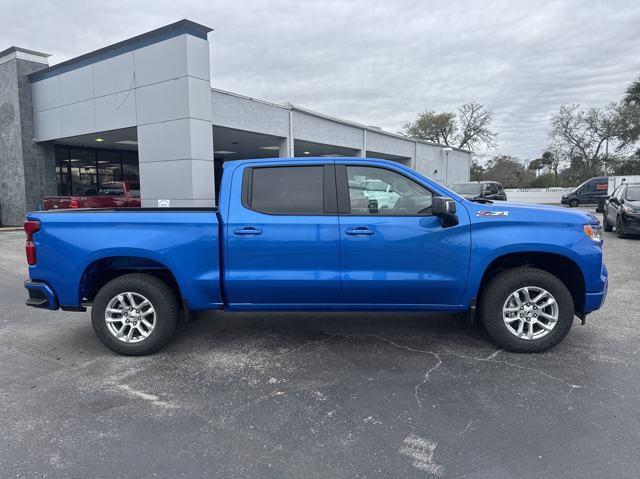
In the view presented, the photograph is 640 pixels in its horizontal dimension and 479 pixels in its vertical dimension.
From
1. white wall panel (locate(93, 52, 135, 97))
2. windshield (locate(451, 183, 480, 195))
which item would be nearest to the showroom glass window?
white wall panel (locate(93, 52, 135, 97))

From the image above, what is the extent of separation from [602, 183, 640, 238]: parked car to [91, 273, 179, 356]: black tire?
1249 centimetres

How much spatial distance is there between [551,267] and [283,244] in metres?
2.71

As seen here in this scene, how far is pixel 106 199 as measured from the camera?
1614cm

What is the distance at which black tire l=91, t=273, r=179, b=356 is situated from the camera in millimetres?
4488

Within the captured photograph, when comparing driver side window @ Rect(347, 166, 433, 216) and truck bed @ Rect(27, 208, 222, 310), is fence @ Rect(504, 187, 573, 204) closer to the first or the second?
driver side window @ Rect(347, 166, 433, 216)

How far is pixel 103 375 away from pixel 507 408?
11.1 feet

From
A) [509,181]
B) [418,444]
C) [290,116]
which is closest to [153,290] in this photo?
[418,444]

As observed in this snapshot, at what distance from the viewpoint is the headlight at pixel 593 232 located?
436cm

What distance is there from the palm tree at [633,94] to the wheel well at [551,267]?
132 feet

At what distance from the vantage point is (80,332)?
212 inches

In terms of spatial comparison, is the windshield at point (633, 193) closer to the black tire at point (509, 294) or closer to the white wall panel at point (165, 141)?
the black tire at point (509, 294)

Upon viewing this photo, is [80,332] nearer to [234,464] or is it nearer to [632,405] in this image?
[234,464]

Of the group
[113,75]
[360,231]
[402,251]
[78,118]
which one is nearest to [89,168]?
[78,118]

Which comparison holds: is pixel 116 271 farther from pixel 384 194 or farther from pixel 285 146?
pixel 285 146
